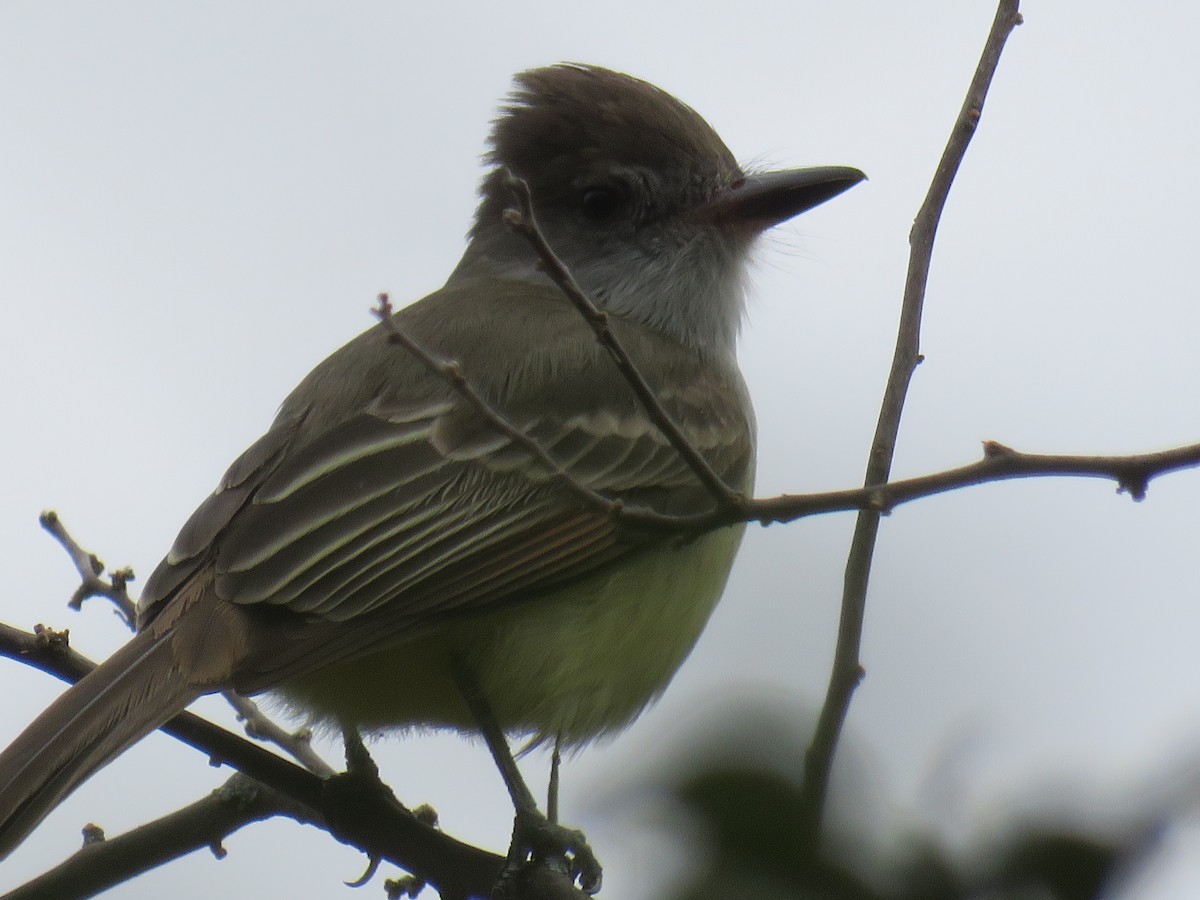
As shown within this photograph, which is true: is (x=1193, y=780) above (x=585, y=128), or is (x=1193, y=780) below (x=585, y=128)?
below

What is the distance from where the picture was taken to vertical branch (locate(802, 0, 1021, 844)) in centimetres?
300

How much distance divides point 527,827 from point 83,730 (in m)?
1.14

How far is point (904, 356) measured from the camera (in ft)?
11.2

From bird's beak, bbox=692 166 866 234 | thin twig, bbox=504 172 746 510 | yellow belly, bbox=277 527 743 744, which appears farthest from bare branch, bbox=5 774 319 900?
bird's beak, bbox=692 166 866 234

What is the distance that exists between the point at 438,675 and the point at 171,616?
725 mm

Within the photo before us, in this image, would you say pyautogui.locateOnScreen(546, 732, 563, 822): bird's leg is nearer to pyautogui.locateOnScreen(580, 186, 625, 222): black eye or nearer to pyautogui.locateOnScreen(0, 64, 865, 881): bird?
pyautogui.locateOnScreen(0, 64, 865, 881): bird

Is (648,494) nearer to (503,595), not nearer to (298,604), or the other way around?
(503,595)

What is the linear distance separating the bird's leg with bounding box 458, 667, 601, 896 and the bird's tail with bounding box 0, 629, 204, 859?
81 centimetres

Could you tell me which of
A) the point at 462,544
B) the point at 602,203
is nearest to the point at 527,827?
the point at 462,544

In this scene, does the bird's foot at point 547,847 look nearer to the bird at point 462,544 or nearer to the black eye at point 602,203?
the bird at point 462,544

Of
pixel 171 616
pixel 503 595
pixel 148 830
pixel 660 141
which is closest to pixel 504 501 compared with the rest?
pixel 503 595

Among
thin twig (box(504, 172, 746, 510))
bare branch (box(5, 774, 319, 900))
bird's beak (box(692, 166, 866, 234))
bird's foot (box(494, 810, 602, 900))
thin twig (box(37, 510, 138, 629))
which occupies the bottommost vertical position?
bird's foot (box(494, 810, 602, 900))

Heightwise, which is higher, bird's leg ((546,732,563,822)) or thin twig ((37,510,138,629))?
thin twig ((37,510,138,629))

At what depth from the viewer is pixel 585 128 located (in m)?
5.98
